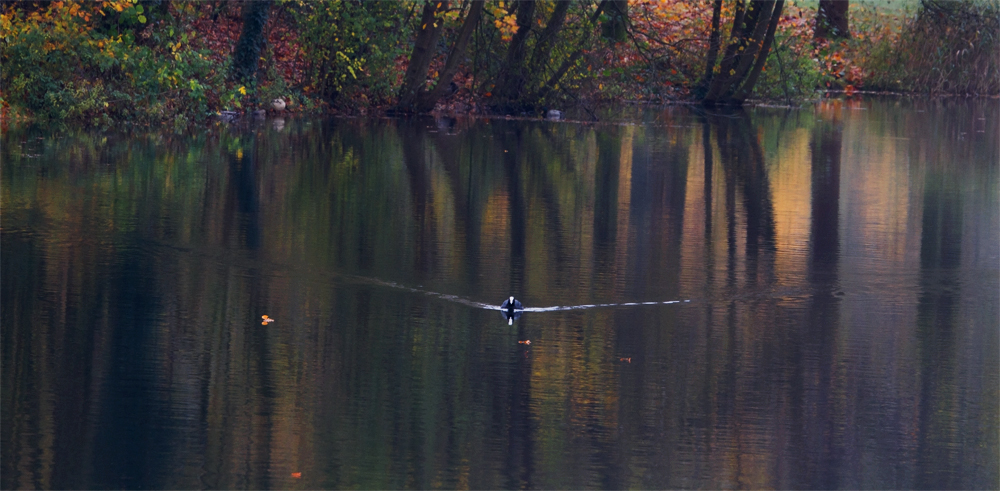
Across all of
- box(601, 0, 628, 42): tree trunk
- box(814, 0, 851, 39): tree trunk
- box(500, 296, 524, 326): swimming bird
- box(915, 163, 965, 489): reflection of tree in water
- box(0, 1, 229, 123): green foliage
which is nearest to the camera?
box(915, 163, 965, 489): reflection of tree in water

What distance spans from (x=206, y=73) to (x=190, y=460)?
657 inches

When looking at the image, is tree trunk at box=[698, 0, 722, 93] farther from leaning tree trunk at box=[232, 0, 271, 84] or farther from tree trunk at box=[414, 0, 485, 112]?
leaning tree trunk at box=[232, 0, 271, 84]

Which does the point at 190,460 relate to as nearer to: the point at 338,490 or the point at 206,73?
the point at 338,490

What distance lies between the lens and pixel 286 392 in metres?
6.43

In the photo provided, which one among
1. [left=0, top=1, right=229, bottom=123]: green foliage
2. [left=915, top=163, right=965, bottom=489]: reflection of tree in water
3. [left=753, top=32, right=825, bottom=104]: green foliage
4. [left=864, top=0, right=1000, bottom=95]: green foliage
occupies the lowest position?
[left=915, top=163, right=965, bottom=489]: reflection of tree in water

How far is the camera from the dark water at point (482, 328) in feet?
18.5

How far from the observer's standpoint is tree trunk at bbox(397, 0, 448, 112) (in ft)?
74.5

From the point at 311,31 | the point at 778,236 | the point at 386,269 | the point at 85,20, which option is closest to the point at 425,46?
the point at 311,31

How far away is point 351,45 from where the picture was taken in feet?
78.1

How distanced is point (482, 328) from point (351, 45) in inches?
658

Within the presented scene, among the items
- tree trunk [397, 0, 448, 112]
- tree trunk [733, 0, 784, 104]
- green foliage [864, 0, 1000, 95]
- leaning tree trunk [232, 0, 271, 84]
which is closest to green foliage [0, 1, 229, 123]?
leaning tree trunk [232, 0, 271, 84]

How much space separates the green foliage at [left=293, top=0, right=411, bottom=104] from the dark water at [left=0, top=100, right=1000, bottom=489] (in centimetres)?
836

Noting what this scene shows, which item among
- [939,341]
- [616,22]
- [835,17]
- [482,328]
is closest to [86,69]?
[616,22]

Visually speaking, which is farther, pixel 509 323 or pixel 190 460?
pixel 509 323
